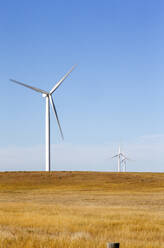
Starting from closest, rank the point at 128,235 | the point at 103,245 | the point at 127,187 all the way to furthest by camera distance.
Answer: the point at 103,245 → the point at 128,235 → the point at 127,187

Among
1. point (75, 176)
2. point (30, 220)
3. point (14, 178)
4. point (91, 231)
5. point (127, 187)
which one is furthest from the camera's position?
point (75, 176)

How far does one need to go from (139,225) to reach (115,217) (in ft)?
12.0

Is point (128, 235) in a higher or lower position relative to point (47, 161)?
lower

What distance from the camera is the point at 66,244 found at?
443 inches

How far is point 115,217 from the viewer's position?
2328 centimetres

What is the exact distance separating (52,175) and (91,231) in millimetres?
79881

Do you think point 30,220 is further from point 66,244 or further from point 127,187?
point 127,187

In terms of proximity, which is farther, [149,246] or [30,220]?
[30,220]

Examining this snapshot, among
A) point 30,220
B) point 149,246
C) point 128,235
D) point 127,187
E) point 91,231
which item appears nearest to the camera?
point 149,246

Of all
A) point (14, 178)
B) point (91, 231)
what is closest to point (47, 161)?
point (14, 178)

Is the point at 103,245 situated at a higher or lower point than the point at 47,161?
lower

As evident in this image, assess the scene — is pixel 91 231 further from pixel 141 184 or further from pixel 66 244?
pixel 141 184

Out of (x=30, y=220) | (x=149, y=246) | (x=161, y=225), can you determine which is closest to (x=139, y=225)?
(x=161, y=225)

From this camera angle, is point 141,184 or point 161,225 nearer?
point 161,225
